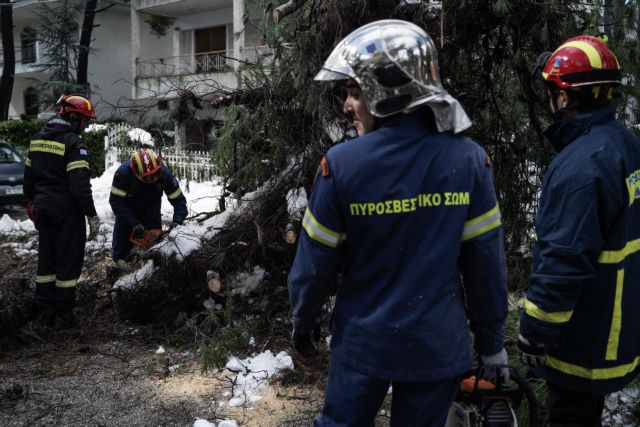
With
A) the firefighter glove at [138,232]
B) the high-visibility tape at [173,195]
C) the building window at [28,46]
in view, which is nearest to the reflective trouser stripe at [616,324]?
the firefighter glove at [138,232]

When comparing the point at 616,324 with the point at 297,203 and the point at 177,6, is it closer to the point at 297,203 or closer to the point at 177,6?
the point at 297,203

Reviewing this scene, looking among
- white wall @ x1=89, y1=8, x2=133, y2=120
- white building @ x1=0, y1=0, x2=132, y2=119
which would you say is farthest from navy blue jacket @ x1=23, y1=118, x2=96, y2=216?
white wall @ x1=89, y1=8, x2=133, y2=120

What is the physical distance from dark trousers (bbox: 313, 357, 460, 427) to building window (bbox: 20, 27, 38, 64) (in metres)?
27.8

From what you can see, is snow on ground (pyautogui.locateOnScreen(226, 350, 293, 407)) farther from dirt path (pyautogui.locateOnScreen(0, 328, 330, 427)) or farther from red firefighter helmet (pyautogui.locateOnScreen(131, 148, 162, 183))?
red firefighter helmet (pyautogui.locateOnScreen(131, 148, 162, 183))

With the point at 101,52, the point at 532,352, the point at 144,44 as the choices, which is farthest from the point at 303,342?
the point at 101,52

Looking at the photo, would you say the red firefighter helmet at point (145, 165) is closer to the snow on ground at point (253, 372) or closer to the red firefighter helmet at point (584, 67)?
the snow on ground at point (253, 372)

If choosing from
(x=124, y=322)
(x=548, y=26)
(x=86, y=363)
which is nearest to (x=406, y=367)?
(x=548, y=26)

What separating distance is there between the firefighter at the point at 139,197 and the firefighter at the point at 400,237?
4345 millimetres

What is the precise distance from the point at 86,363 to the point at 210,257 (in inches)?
Result: 50.0

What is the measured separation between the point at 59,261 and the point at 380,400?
13.5ft

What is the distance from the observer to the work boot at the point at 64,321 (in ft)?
17.2

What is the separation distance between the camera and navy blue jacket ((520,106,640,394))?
2.17m

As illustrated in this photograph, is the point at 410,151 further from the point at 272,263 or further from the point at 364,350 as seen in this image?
the point at 272,263

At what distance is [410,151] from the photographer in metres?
1.93
